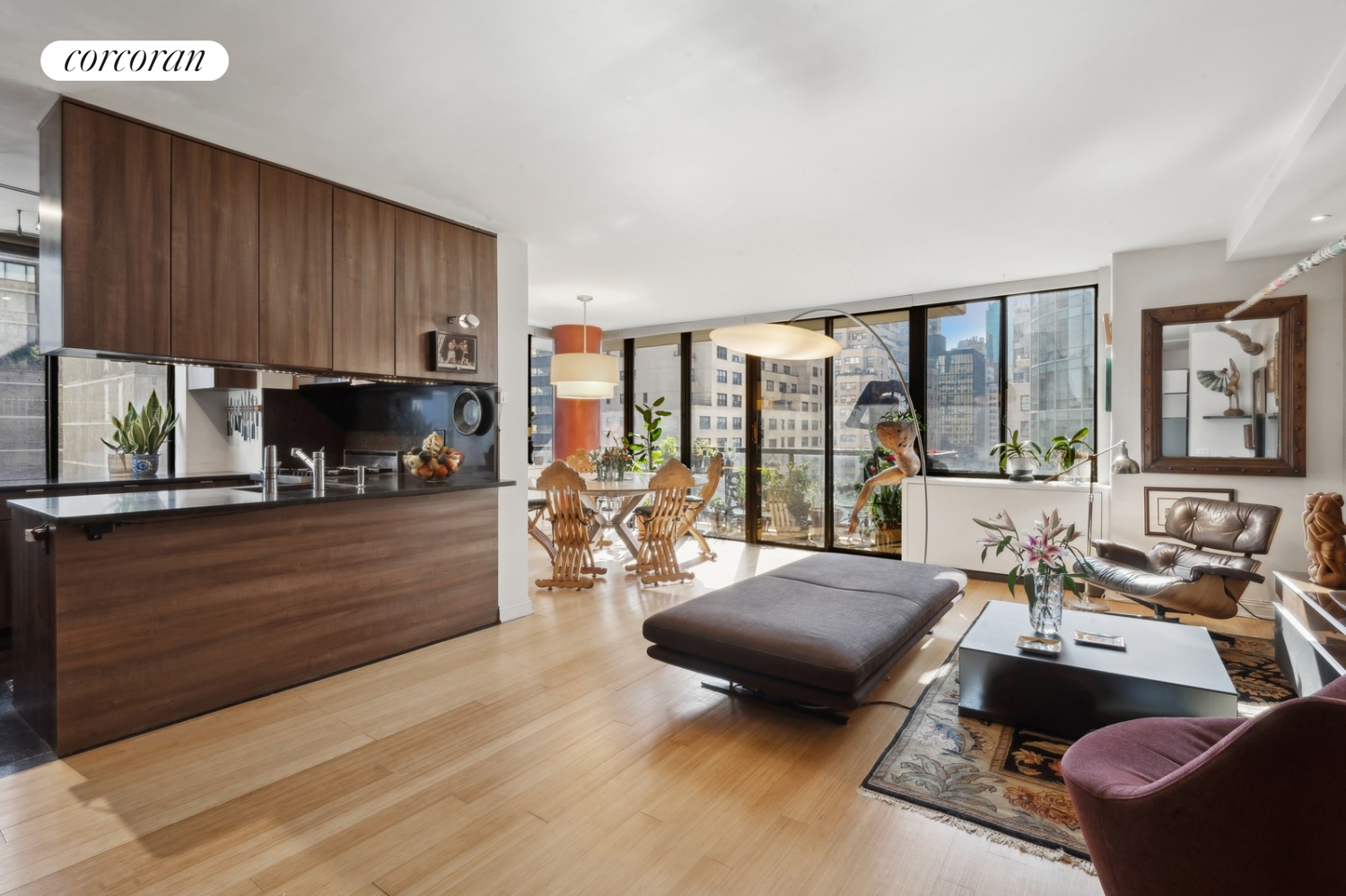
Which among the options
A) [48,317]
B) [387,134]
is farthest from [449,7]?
[48,317]

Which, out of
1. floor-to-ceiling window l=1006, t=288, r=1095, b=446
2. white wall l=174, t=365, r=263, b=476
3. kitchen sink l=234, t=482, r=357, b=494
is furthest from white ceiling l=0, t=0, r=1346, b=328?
white wall l=174, t=365, r=263, b=476

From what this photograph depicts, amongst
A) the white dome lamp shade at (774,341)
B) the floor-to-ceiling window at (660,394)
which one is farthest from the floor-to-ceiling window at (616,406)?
the white dome lamp shade at (774,341)

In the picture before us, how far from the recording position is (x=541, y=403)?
7438 mm

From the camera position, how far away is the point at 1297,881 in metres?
1.09

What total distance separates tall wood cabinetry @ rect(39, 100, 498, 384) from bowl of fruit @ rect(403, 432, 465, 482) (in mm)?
461

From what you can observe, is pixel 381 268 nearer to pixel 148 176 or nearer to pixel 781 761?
pixel 148 176

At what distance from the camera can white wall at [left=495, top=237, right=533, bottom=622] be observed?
413 cm

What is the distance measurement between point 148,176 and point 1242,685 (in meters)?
5.32

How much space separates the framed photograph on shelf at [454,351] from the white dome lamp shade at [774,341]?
156 cm

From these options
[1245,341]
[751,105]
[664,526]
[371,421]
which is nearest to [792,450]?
[664,526]

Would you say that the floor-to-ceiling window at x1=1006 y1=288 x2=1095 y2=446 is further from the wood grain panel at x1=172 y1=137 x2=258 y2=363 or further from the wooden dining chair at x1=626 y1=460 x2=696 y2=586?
the wood grain panel at x1=172 y1=137 x2=258 y2=363

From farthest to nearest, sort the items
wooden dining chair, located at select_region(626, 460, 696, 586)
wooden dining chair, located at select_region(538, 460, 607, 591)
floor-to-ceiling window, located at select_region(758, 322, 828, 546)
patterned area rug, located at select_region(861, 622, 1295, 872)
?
1. floor-to-ceiling window, located at select_region(758, 322, 828, 546)
2. wooden dining chair, located at select_region(626, 460, 696, 586)
3. wooden dining chair, located at select_region(538, 460, 607, 591)
4. patterned area rug, located at select_region(861, 622, 1295, 872)

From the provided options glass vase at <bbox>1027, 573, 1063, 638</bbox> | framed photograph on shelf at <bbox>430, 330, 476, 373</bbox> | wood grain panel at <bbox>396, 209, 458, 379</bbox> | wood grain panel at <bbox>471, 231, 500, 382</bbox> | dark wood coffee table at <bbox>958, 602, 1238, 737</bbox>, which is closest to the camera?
dark wood coffee table at <bbox>958, 602, 1238, 737</bbox>

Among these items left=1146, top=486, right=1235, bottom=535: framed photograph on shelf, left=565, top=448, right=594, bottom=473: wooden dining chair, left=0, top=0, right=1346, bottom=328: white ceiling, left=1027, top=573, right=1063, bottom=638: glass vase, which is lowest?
left=1027, top=573, right=1063, bottom=638: glass vase
